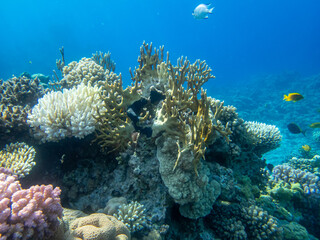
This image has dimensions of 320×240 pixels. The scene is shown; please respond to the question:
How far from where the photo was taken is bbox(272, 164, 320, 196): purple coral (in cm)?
612

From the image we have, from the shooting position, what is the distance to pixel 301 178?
6.52 metres

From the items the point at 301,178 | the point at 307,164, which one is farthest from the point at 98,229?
the point at 307,164

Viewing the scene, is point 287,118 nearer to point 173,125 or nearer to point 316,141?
point 316,141

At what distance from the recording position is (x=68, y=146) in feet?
12.2

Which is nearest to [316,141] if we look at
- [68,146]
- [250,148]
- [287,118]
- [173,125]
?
[287,118]

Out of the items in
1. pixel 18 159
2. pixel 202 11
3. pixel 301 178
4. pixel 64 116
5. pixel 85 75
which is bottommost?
pixel 18 159

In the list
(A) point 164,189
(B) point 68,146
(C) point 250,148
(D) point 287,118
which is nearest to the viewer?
(A) point 164,189

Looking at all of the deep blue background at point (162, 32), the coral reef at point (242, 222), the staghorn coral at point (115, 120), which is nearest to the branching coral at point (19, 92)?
the staghorn coral at point (115, 120)

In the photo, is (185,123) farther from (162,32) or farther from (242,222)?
(162,32)

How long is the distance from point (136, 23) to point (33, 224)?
153 metres

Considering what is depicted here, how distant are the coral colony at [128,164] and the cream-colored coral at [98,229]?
0.01 meters

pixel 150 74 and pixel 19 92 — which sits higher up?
pixel 150 74

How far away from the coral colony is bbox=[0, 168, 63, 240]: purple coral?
0.04 feet

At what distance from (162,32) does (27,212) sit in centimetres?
15275
